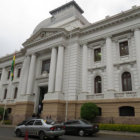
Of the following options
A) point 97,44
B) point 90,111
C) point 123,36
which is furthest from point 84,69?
point 123,36

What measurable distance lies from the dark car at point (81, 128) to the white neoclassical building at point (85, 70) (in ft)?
18.6

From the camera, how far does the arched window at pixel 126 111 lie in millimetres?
17848

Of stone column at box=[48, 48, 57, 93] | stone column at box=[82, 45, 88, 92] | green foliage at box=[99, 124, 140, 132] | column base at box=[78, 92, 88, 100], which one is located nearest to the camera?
green foliage at box=[99, 124, 140, 132]

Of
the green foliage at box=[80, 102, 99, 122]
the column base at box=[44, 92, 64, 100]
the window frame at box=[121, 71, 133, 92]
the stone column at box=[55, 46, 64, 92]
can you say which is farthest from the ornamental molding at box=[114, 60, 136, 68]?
Answer: the column base at box=[44, 92, 64, 100]

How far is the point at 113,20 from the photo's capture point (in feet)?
73.9

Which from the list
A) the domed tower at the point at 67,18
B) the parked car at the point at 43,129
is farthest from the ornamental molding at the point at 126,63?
the parked car at the point at 43,129

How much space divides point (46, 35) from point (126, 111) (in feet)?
62.2

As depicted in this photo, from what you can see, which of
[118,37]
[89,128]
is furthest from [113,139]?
[118,37]

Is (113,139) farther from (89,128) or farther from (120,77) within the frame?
(120,77)

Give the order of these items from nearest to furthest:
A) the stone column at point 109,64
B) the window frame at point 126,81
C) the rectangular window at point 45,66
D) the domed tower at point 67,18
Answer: the window frame at point 126,81
the stone column at point 109,64
the rectangular window at point 45,66
the domed tower at point 67,18

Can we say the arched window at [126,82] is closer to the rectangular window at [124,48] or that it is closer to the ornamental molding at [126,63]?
the ornamental molding at [126,63]

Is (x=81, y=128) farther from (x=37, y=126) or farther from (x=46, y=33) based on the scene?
(x=46, y=33)

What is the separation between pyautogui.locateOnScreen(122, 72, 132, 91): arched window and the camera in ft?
64.4

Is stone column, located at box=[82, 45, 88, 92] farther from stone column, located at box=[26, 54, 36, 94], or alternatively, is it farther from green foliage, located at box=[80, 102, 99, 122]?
stone column, located at box=[26, 54, 36, 94]
